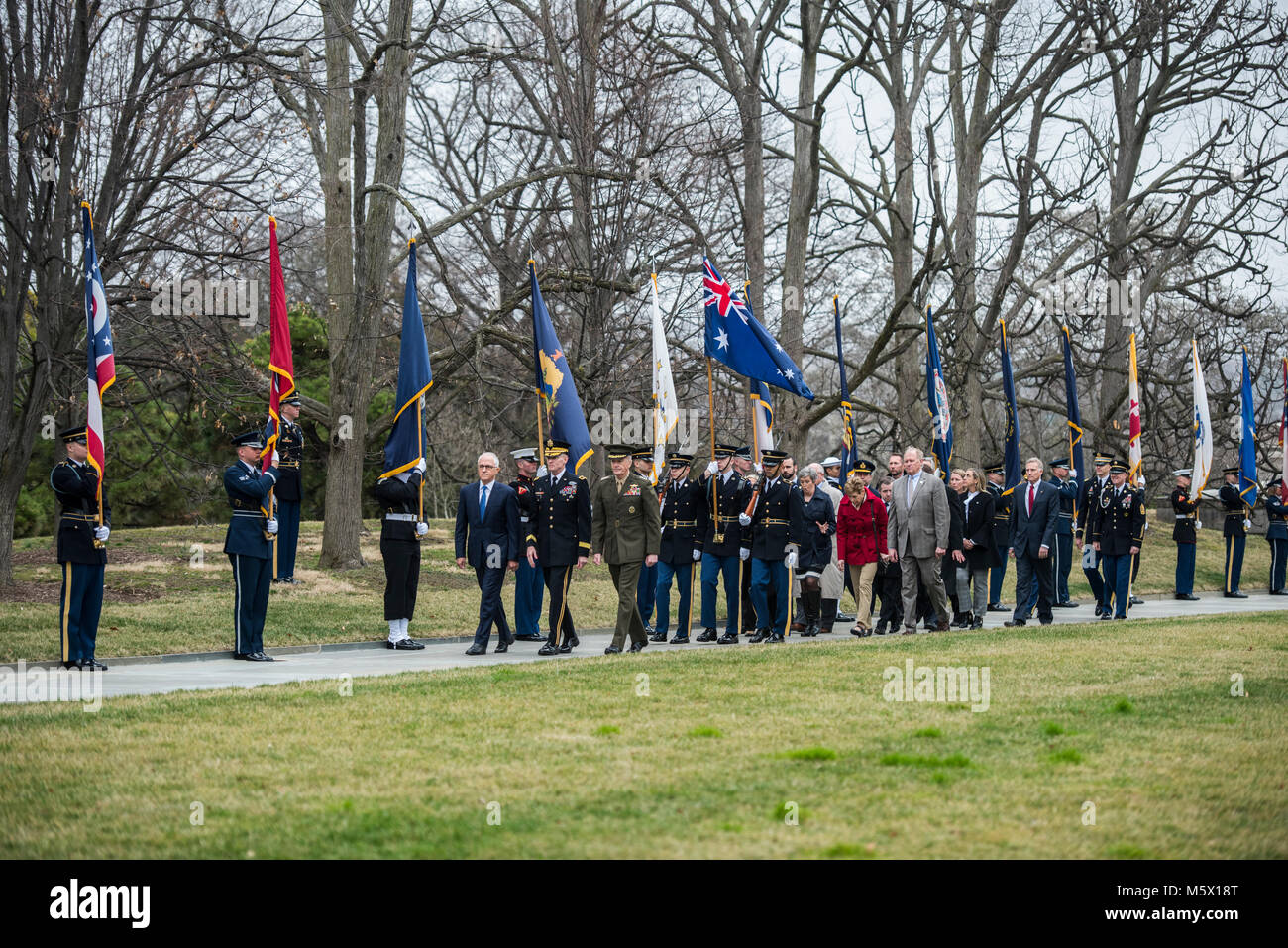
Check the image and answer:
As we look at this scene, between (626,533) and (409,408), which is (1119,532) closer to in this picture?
(626,533)

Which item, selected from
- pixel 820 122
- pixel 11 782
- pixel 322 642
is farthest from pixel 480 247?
pixel 11 782

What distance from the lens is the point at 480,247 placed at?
2698cm

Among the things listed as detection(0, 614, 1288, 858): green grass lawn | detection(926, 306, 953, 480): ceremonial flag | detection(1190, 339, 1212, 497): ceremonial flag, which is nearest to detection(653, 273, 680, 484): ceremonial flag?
detection(0, 614, 1288, 858): green grass lawn

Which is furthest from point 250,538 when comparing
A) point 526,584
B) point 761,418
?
point 761,418


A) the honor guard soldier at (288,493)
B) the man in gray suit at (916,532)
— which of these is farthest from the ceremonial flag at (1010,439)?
the honor guard soldier at (288,493)

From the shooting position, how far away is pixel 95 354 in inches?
486

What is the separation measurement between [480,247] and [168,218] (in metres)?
8.69

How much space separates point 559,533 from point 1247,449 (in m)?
15.2

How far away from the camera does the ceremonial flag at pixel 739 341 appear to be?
1592cm

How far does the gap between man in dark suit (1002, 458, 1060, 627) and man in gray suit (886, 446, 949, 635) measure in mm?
1538

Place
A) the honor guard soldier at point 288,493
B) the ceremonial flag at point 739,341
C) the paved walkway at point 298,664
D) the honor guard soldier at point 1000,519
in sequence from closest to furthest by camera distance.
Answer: the paved walkway at point 298,664, the ceremonial flag at point 739,341, the honor guard soldier at point 288,493, the honor guard soldier at point 1000,519

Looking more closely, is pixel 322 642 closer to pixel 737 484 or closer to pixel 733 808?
pixel 737 484

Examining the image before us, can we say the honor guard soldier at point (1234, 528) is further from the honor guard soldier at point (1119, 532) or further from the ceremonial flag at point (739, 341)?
the ceremonial flag at point (739, 341)

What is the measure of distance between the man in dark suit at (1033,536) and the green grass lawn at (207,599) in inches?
212
